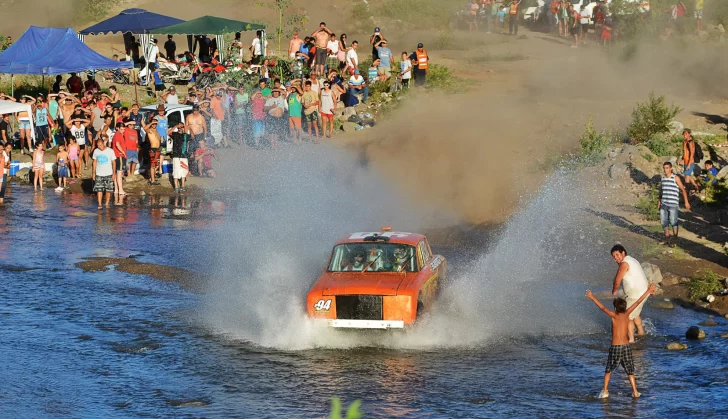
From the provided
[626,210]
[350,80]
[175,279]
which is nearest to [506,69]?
[350,80]

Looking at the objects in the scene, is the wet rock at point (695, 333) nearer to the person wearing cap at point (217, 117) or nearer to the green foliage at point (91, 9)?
the person wearing cap at point (217, 117)

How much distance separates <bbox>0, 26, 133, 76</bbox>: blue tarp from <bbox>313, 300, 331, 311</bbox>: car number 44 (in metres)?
20.1

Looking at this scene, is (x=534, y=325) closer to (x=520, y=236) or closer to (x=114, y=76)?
(x=520, y=236)

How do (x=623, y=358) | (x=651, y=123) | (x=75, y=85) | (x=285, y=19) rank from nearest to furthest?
(x=623, y=358), (x=651, y=123), (x=75, y=85), (x=285, y=19)

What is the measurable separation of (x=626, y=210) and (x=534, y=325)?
807cm

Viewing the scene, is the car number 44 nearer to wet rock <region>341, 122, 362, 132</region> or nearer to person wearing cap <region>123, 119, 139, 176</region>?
person wearing cap <region>123, 119, 139, 176</region>

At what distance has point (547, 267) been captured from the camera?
18.7m

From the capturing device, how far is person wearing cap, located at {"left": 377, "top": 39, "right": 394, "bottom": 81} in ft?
110

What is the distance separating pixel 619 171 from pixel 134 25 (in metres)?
18.6

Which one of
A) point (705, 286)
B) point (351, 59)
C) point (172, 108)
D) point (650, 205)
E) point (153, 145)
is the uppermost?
point (351, 59)

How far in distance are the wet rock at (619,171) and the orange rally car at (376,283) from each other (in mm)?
9858

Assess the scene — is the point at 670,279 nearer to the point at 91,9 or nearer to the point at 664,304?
the point at 664,304

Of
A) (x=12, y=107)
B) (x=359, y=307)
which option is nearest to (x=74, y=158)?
(x=12, y=107)

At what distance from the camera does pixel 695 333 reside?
14078 millimetres
